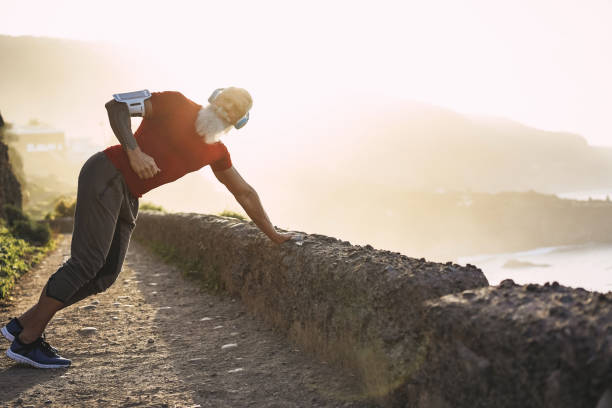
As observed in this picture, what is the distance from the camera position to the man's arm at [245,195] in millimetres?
3695

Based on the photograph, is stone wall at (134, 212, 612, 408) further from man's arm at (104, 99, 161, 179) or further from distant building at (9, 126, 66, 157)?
distant building at (9, 126, 66, 157)

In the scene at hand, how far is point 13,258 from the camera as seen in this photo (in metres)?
7.71

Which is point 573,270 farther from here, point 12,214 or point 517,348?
point 517,348

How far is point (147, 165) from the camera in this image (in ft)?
10.0

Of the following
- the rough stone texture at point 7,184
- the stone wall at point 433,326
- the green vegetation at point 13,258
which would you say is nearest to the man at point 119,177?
the stone wall at point 433,326

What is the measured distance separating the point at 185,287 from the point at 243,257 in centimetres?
183

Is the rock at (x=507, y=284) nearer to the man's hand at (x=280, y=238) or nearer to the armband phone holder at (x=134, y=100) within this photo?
the man's hand at (x=280, y=238)

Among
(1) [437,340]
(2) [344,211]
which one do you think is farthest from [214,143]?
(2) [344,211]

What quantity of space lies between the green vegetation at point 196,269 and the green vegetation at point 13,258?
2126 millimetres

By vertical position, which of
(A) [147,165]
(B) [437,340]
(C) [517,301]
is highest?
(A) [147,165]

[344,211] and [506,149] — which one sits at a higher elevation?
[506,149]

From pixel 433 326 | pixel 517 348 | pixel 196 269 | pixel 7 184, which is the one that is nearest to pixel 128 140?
pixel 433 326

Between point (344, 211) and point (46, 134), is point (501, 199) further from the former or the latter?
point (46, 134)

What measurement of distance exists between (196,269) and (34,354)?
330 centimetres
